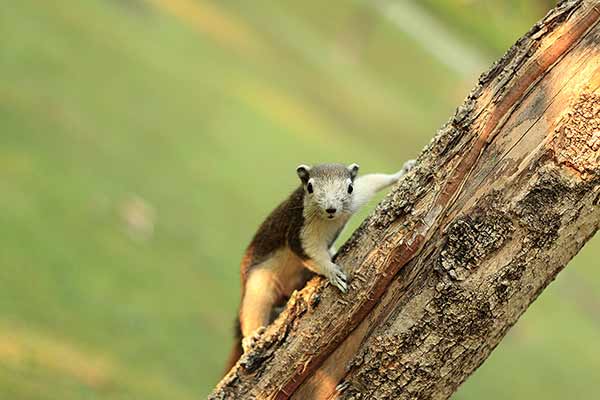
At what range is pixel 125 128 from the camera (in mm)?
11398

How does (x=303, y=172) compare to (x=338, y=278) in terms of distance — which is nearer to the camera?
(x=338, y=278)

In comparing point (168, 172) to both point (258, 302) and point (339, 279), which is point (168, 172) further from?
point (339, 279)

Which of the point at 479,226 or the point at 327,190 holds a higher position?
the point at 327,190

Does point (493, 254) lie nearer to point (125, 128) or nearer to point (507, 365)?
point (507, 365)

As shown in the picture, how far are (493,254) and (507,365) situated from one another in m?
7.64

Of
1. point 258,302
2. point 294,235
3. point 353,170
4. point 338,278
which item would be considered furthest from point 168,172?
point 338,278

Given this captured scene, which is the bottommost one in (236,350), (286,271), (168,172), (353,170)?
(236,350)

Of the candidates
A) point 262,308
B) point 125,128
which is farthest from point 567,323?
point 262,308

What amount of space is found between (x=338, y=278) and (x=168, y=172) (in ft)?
25.8

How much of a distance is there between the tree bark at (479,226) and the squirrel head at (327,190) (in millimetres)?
797

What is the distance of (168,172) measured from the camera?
10.7 metres

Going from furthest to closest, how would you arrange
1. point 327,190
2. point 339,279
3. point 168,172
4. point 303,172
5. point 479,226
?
point 168,172
point 303,172
point 327,190
point 339,279
point 479,226

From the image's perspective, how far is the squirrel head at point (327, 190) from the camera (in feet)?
12.5

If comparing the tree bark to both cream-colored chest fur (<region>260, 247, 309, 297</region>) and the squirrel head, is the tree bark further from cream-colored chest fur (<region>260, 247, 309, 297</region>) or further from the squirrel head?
cream-colored chest fur (<region>260, 247, 309, 297</region>)
